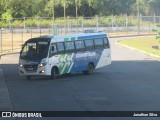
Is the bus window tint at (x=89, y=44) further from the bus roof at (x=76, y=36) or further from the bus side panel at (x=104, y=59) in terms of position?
the bus side panel at (x=104, y=59)

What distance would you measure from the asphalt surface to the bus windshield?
1327 millimetres

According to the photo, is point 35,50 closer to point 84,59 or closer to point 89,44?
point 84,59

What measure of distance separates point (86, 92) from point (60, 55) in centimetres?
808

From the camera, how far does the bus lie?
29.5 metres

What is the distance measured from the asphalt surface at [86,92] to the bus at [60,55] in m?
0.50

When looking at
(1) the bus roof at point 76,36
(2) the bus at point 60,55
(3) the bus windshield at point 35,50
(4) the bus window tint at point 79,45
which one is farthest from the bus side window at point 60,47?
(4) the bus window tint at point 79,45

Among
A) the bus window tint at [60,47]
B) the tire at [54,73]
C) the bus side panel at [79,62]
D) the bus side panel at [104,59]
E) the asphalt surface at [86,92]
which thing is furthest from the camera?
the bus side panel at [104,59]

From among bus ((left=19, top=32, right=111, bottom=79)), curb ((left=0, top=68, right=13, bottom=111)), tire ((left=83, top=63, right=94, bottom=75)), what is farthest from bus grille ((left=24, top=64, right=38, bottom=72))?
tire ((left=83, top=63, right=94, bottom=75))

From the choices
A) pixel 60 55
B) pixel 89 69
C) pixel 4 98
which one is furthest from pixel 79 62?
pixel 4 98

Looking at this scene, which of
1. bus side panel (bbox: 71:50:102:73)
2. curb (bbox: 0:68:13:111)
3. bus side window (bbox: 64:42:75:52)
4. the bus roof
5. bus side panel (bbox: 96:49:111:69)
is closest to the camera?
curb (bbox: 0:68:13:111)

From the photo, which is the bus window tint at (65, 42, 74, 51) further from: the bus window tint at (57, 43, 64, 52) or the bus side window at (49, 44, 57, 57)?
the bus side window at (49, 44, 57, 57)

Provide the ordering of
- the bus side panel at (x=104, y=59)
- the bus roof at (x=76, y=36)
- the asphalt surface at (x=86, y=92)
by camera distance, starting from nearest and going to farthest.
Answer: the asphalt surface at (x=86, y=92)
the bus roof at (x=76, y=36)
the bus side panel at (x=104, y=59)

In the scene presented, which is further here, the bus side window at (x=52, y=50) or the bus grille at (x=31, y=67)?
the bus side window at (x=52, y=50)

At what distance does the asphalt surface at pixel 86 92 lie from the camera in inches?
709
